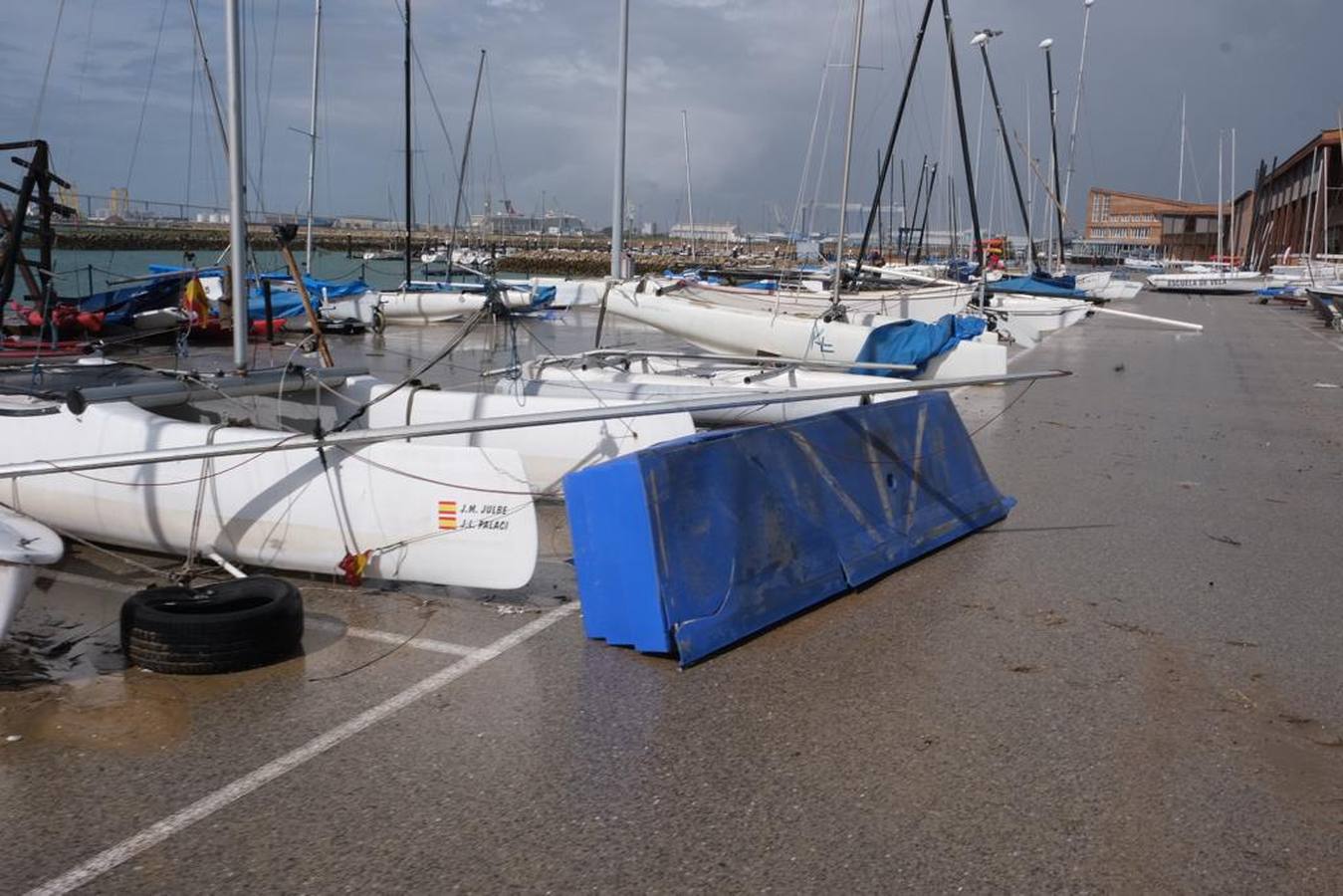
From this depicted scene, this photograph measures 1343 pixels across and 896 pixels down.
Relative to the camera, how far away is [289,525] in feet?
23.9

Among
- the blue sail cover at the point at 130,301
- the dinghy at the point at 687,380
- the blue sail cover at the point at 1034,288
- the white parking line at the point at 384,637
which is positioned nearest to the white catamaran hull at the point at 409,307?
the blue sail cover at the point at 130,301

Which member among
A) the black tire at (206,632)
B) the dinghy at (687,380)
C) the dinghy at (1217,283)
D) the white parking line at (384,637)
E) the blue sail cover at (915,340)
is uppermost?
the dinghy at (1217,283)

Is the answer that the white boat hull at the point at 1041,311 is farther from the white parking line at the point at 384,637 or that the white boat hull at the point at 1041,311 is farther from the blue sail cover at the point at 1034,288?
the white parking line at the point at 384,637

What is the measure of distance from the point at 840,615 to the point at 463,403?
15.1ft

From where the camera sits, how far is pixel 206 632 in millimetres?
5645

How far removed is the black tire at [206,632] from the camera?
5.65 meters

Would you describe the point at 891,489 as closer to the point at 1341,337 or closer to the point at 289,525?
the point at 289,525

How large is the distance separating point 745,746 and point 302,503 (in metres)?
3.58

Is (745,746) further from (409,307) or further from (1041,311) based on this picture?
(409,307)

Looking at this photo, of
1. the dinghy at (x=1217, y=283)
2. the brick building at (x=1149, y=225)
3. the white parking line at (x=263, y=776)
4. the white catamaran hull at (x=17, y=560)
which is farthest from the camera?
the brick building at (x=1149, y=225)

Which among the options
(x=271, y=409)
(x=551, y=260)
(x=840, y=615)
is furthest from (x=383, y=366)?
(x=551, y=260)

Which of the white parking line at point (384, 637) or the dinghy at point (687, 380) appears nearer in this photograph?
the white parking line at point (384, 637)

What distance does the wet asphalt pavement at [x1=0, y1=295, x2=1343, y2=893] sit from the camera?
3969 mm

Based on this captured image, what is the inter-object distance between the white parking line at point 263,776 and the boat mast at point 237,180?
4.85 m
